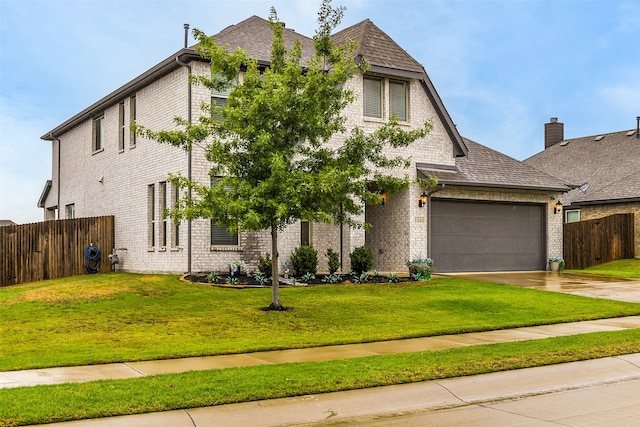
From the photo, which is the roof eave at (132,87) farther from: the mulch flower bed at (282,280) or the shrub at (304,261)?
the shrub at (304,261)

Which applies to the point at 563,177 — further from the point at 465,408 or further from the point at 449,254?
the point at 465,408

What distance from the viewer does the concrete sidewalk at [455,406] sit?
737 centimetres

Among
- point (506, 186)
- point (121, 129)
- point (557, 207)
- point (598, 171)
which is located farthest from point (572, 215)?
point (121, 129)

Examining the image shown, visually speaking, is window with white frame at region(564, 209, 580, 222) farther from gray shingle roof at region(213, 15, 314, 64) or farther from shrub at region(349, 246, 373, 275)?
gray shingle roof at region(213, 15, 314, 64)

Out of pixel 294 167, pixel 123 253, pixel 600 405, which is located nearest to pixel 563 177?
pixel 123 253

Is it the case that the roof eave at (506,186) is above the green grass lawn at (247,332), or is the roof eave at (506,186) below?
above

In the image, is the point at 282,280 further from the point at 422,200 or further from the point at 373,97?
the point at 373,97

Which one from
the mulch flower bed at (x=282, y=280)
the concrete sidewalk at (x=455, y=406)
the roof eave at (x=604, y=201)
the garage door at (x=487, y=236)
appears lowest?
the concrete sidewalk at (x=455, y=406)

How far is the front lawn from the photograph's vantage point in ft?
38.1

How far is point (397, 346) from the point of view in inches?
464

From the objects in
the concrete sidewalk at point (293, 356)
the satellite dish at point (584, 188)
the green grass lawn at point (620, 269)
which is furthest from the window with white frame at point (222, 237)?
the satellite dish at point (584, 188)

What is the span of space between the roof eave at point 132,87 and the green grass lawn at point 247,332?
6.65 m

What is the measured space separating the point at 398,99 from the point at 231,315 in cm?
1230

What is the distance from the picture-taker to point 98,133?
93.7ft
